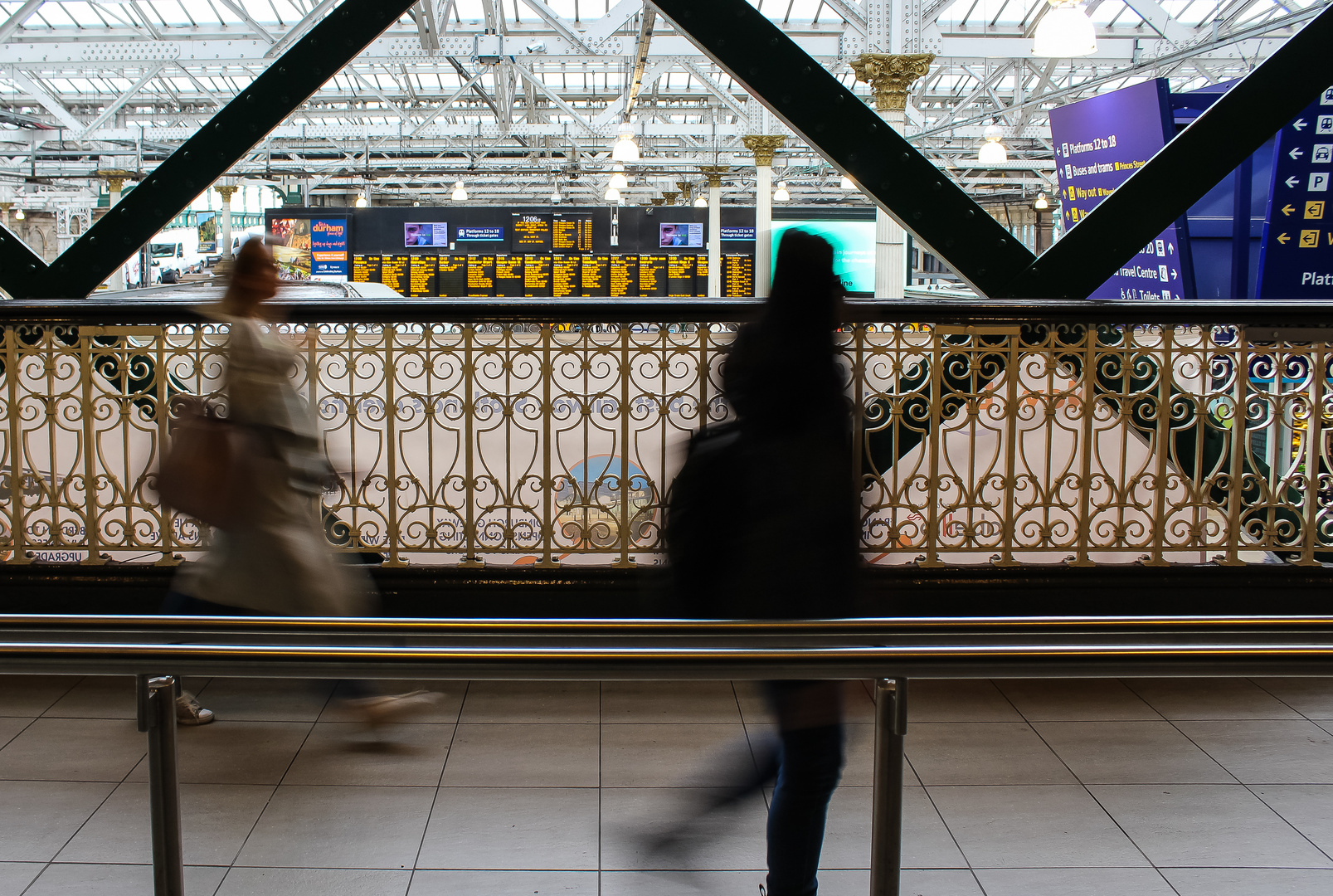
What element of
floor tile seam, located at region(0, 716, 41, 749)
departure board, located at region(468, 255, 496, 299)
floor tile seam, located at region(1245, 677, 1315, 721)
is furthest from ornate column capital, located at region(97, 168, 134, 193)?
floor tile seam, located at region(1245, 677, 1315, 721)

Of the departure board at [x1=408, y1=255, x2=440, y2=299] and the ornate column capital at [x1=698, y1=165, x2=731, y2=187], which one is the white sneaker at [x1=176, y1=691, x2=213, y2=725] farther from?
the ornate column capital at [x1=698, y1=165, x2=731, y2=187]

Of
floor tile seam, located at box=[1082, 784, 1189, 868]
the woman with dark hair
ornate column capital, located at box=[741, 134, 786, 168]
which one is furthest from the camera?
ornate column capital, located at box=[741, 134, 786, 168]

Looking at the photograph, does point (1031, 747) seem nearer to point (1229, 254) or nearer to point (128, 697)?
point (128, 697)

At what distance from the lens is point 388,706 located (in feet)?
11.4

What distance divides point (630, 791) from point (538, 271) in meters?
16.8

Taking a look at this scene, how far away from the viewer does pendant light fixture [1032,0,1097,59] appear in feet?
25.0

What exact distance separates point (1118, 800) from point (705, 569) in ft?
5.88

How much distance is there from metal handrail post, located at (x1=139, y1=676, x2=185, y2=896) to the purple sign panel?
15.8 ft

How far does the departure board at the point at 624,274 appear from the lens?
19.5 metres

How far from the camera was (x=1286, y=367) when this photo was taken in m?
4.48

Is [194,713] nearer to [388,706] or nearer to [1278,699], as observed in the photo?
[388,706]

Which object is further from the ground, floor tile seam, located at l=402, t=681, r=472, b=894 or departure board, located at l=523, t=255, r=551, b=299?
departure board, located at l=523, t=255, r=551, b=299

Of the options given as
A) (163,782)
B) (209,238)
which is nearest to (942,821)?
(163,782)

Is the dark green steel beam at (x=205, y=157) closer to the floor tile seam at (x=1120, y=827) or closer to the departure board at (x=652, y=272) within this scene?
the floor tile seam at (x=1120, y=827)
